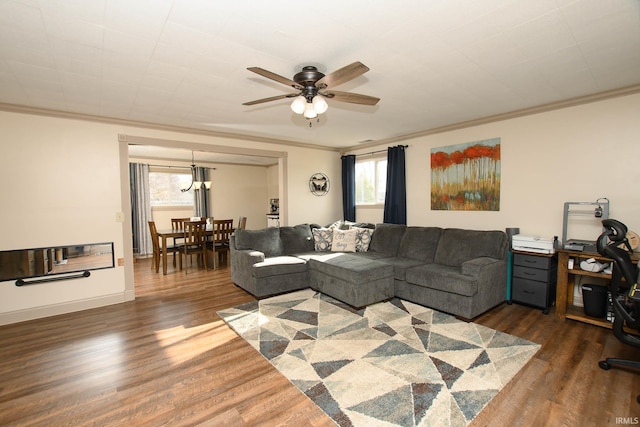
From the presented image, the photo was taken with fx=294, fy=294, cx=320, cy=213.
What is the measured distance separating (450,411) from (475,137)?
142 inches

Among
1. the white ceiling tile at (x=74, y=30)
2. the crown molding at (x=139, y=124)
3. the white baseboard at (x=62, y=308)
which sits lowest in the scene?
the white baseboard at (x=62, y=308)

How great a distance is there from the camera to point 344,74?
1.96 meters

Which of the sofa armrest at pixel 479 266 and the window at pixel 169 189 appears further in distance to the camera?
the window at pixel 169 189

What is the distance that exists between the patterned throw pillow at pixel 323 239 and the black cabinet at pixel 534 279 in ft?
8.28

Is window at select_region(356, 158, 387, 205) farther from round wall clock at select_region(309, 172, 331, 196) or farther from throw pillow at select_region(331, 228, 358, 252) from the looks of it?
throw pillow at select_region(331, 228, 358, 252)

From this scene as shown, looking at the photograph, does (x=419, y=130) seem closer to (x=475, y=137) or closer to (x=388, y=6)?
(x=475, y=137)

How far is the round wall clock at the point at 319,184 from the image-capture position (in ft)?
19.3

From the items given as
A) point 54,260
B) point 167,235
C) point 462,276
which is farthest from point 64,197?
point 462,276

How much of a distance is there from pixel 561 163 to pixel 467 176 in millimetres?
1090

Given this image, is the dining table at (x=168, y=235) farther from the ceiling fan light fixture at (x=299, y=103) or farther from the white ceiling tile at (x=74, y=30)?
the ceiling fan light fixture at (x=299, y=103)

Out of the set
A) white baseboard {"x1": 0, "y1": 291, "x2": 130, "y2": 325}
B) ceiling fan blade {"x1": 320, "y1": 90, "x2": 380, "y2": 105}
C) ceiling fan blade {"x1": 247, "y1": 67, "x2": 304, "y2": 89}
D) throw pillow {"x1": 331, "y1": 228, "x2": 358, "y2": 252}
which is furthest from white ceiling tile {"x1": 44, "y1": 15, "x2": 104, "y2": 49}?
throw pillow {"x1": 331, "y1": 228, "x2": 358, "y2": 252}

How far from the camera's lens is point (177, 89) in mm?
2873

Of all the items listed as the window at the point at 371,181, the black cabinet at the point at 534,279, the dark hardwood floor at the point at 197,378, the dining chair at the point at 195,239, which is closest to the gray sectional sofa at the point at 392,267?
the black cabinet at the point at 534,279

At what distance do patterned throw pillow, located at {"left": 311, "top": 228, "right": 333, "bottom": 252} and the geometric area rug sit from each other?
4.30ft
